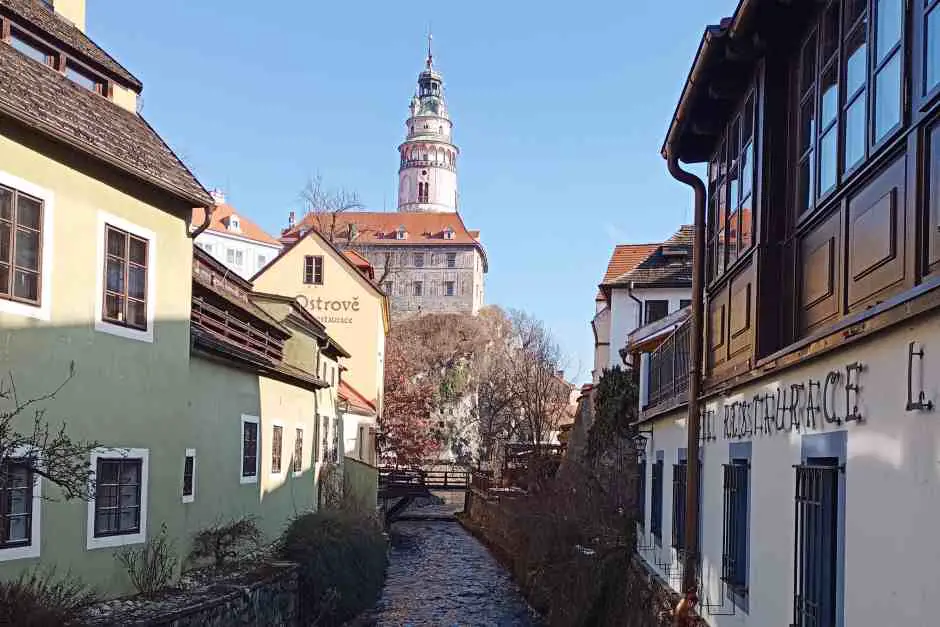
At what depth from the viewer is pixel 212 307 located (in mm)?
16219

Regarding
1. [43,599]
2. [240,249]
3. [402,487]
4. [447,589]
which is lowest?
[447,589]

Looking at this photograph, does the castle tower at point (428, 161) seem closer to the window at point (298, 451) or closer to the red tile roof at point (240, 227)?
the red tile roof at point (240, 227)

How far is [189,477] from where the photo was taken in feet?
47.5

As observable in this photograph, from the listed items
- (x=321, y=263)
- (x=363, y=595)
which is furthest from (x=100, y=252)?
(x=321, y=263)

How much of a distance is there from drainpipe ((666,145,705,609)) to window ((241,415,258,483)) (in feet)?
30.2

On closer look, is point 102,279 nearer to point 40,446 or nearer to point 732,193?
point 40,446

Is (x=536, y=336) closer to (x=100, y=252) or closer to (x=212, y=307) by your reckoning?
(x=212, y=307)

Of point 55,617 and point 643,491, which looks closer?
point 55,617

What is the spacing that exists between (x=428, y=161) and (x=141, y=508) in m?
115

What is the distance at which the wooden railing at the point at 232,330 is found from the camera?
15664 millimetres

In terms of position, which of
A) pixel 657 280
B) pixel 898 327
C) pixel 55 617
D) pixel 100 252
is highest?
pixel 657 280

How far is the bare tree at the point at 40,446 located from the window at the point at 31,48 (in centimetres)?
400

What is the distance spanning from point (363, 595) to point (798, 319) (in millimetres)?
15497

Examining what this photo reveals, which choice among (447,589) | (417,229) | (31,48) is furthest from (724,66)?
(417,229)
